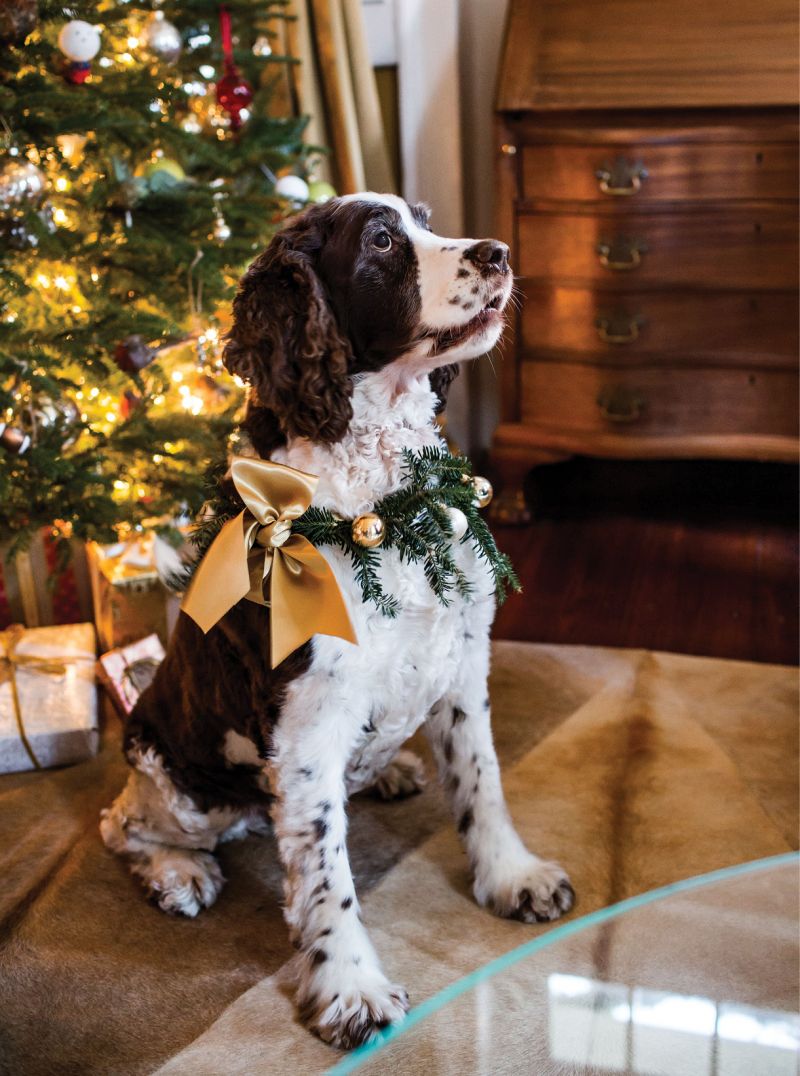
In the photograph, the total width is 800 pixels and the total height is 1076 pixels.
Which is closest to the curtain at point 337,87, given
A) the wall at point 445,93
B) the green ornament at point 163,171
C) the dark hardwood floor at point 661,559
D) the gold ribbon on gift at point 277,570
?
the wall at point 445,93

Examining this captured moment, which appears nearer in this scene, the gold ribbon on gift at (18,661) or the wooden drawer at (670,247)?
the gold ribbon on gift at (18,661)

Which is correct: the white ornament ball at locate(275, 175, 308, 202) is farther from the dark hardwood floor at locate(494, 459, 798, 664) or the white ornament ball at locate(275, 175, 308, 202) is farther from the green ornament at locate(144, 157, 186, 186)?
the dark hardwood floor at locate(494, 459, 798, 664)

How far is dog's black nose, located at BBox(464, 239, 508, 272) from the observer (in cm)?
130

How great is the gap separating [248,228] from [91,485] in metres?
0.72

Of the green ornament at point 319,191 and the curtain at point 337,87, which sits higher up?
the curtain at point 337,87

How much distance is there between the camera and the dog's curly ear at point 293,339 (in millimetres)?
1298

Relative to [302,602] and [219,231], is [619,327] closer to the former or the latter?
[219,231]

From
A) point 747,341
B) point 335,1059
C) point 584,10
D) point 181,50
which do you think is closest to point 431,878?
point 335,1059

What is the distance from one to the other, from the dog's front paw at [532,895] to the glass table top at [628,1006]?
562 mm

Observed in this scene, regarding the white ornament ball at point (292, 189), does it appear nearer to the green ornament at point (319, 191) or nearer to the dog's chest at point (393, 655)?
the green ornament at point (319, 191)

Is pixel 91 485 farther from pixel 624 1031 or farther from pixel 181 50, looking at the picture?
pixel 624 1031

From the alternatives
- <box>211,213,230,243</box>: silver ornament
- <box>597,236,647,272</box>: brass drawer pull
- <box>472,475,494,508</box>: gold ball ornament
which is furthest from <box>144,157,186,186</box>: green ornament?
<box>472,475,494,508</box>: gold ball ornament

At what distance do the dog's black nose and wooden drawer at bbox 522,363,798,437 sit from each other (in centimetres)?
174

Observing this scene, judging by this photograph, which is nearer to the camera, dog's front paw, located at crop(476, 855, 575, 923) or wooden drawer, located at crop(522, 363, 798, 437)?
dog's front paw, located at crop(476, 855, 575, 923)
